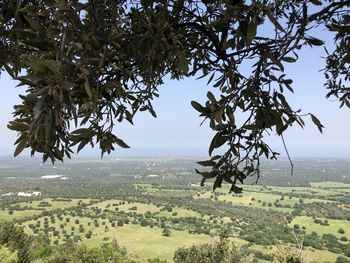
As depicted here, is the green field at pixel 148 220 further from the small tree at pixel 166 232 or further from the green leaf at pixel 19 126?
the green leaf at pixel 19 126

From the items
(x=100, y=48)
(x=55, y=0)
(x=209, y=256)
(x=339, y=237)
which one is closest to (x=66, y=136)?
(x=100, y=48)

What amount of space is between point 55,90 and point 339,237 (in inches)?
2787

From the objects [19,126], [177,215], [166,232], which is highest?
[19,126]

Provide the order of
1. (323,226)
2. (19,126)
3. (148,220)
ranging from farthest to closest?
(148,220) → (323,226) → (19,126)

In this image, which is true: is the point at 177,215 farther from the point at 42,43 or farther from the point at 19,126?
the point at 42,43

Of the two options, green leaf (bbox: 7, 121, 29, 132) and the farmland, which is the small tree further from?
green leaf (bbox: 7, 121, 29, 132)

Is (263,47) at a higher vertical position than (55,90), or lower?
higher

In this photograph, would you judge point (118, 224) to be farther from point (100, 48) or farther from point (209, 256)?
point (100, 48)

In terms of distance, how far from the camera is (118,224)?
6925 cm

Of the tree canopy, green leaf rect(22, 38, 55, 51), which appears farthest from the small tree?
green leaf rect(22, 38, 55, 51)

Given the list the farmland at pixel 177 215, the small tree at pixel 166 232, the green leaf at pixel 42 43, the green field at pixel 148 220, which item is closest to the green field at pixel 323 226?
the green field at pixel 148 220

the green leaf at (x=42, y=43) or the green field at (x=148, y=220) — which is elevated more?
the green leaf at (x=42, y=43)

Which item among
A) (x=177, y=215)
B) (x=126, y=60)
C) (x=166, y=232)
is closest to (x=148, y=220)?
(x=177, y=215)

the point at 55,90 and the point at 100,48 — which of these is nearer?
the point at 55,90
